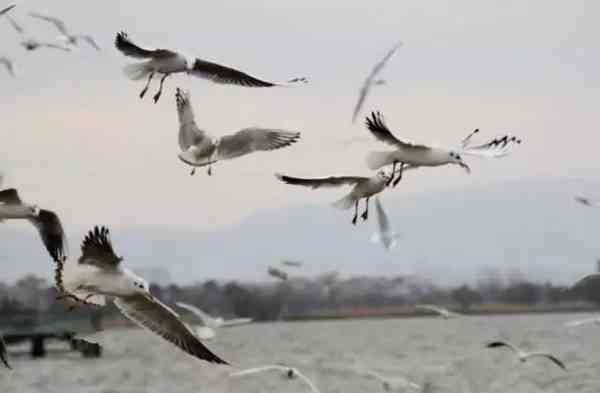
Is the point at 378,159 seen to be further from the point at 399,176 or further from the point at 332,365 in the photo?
the point at 332,365

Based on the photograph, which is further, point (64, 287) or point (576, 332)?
point (576, 332)

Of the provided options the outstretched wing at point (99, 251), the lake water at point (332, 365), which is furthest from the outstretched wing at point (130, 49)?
the lake water at point (332, 365)

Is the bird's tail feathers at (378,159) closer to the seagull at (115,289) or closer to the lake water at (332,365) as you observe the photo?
the seagull at (115,289)

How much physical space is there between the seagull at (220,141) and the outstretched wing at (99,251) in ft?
5.99

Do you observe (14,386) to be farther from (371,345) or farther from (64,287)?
(64,287)

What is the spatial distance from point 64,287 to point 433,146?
2908mm

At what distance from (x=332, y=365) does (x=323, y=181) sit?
5120cm

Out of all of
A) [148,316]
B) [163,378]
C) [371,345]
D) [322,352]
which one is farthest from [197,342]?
[371,345]

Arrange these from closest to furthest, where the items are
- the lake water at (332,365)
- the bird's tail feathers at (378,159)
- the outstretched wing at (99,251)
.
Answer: the outstretched wing at (99,251)
the bird's tail feathers at (378,159)
the lake water at (332,365)

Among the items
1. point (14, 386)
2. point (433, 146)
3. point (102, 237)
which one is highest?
point (433, 146)

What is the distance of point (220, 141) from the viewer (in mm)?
11438

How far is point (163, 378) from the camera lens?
2184 inches

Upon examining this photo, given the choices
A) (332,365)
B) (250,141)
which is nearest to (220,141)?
(250,141)

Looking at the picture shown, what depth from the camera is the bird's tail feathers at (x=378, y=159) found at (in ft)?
33.9
